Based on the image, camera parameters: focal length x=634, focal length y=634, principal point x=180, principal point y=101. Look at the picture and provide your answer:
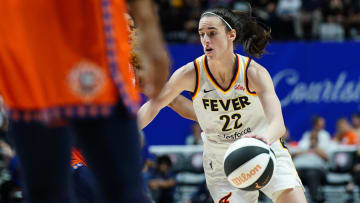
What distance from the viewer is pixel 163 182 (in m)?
10.1

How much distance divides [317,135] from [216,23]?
7021 millimetres

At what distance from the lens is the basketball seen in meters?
3.90

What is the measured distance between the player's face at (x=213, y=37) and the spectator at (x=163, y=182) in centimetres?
561

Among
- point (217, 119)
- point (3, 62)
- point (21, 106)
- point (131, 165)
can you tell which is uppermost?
point (3, 62)

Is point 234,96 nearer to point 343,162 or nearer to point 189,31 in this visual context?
point 343,162

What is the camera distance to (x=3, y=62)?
2.19 meters

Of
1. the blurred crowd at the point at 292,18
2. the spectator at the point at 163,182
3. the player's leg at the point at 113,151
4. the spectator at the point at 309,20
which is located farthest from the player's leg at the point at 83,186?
the spectator at the point at 309,20

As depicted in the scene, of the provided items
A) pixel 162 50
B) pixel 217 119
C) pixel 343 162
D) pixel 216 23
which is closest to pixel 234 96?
pixel 217 119

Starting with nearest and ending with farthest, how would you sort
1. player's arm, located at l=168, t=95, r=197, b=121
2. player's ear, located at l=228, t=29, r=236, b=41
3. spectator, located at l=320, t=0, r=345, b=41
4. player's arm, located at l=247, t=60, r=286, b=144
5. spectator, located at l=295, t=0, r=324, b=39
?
player's arm, located at l=247, t=60, r=286, b=144
player's ear, located at l=228, t=29, r=236, b=41
player's arm, located at l=168, t=95, r=197, b=121
spectator, located at l=320, t=0, r=345, b=41
spectator, located at l=295, t=0, r=324, b=39

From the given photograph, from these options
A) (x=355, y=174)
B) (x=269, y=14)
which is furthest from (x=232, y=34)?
(x=269, y=14)

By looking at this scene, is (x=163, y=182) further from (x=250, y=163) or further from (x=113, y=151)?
(x=113, y=151)

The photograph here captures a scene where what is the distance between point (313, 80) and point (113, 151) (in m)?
11.2

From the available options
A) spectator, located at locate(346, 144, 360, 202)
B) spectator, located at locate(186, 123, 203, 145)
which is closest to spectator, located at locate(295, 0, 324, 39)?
spectator, located at locate(186, 123, 203, 145)

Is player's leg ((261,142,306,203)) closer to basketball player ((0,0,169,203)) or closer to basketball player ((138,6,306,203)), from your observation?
basketball player ((138,6,306,203))
